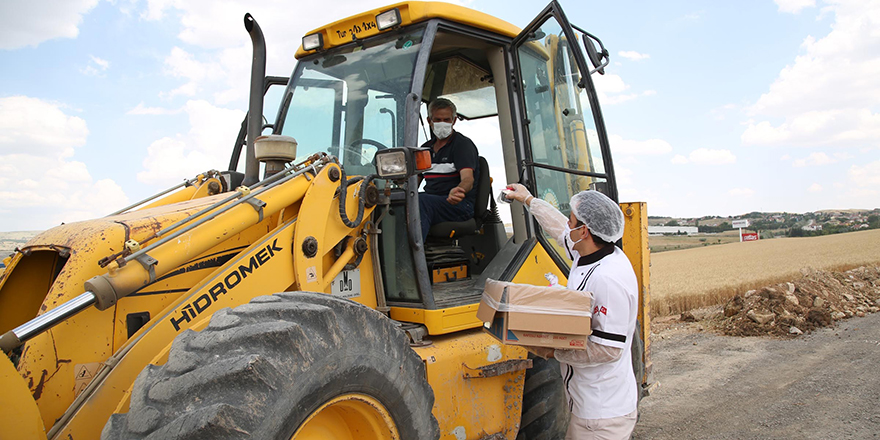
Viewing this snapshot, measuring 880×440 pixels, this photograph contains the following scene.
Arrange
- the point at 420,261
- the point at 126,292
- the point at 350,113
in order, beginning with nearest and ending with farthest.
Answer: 1. the point at 126,292
2. the point at 420,261
3. the point at 350,113

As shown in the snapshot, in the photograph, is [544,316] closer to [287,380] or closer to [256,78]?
[287,380]

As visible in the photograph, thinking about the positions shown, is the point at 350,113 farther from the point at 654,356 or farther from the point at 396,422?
the point at 654,356

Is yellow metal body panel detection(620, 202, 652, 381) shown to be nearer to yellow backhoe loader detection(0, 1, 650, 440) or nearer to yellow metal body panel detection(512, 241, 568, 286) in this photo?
yellow backhoe loader detection(0, 1, 650, 440)

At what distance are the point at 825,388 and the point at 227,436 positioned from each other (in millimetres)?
6927

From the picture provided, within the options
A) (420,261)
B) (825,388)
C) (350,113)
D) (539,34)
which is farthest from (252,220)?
(825,388)

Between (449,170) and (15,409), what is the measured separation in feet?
10.6

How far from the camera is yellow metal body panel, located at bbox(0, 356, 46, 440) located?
195 cm

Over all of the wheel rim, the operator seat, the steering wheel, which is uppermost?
the steering wheel

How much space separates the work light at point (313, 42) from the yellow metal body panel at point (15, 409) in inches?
118

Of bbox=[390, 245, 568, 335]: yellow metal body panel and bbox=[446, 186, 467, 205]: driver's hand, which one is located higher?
bbox=[446, 186, 467, 205]: driver's hand

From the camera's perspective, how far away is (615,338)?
2.97 m

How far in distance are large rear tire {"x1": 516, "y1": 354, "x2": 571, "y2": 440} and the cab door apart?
92 cm

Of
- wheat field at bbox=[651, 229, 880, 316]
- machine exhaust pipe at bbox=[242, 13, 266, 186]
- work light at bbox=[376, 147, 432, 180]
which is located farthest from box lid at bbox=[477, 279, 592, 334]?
wheat field at bbox=[651, 229, 880, 316]

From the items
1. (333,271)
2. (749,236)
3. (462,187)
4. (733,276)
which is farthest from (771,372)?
(749,236)
